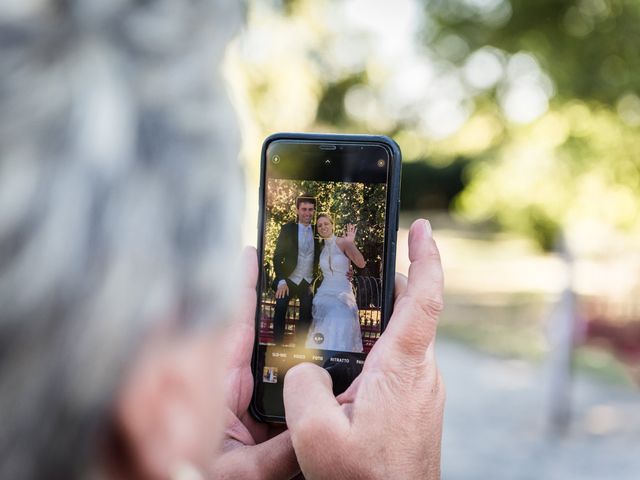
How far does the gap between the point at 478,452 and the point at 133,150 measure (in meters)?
5.39

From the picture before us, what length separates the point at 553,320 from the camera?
5.93 m

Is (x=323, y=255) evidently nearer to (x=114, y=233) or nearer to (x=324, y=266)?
(x=324, y=266)

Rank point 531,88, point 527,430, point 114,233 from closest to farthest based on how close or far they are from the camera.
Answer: point 114,233
point 527,430
point 531,88

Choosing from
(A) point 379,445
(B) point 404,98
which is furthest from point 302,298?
(B) point 404,98

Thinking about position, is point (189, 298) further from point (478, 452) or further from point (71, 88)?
point (478, 452)

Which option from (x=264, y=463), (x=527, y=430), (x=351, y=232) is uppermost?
(x=351, y=232)

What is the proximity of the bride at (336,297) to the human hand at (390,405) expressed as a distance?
22 cm

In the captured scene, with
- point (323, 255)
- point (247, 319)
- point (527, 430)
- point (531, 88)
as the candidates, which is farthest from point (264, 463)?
point (531, 88)

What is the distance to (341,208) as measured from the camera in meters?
1.47

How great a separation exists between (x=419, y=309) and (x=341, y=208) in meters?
0.37

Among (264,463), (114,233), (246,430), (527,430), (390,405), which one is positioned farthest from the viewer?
(527,430)

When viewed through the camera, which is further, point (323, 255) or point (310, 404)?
point (323, 255)

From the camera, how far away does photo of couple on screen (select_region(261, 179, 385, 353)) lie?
4.71ft

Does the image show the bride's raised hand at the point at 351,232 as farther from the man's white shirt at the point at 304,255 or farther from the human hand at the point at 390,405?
the human hand at the point at 390,405
